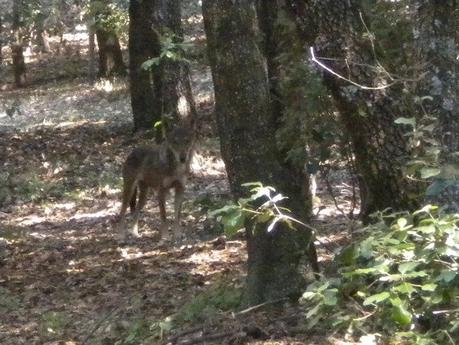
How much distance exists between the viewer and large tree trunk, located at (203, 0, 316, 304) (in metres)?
7.41

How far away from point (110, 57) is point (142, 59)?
11.6m

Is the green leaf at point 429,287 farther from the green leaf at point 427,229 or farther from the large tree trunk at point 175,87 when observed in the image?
the large tree trunk at point 175,87

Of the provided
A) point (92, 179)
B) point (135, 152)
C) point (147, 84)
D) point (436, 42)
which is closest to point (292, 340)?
point (436, 42)

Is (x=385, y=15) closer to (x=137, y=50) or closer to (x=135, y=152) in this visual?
(x=135, y=152)

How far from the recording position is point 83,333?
959cm

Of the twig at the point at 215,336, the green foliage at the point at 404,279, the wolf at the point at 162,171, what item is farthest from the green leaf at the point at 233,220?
the wolf at the point at 162,171

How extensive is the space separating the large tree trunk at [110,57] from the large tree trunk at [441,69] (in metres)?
27.9

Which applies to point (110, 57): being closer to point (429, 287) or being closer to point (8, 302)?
point (8, 302)

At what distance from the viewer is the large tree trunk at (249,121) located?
7406mm

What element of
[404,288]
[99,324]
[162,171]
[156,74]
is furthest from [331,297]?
[156,74]

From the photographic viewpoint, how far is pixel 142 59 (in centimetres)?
2189

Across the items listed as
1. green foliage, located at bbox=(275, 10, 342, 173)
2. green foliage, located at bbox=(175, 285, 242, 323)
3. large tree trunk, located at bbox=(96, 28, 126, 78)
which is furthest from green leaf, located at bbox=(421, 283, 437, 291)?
large tree trunk, located at bbox=(96, 28, 126, 78)

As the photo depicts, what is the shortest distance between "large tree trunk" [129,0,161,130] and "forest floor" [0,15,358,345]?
0.60m

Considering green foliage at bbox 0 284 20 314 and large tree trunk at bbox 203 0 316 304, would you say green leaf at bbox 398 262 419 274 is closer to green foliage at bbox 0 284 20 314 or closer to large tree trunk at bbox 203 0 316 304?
large tree trunk at bbox 203 0 316 304
